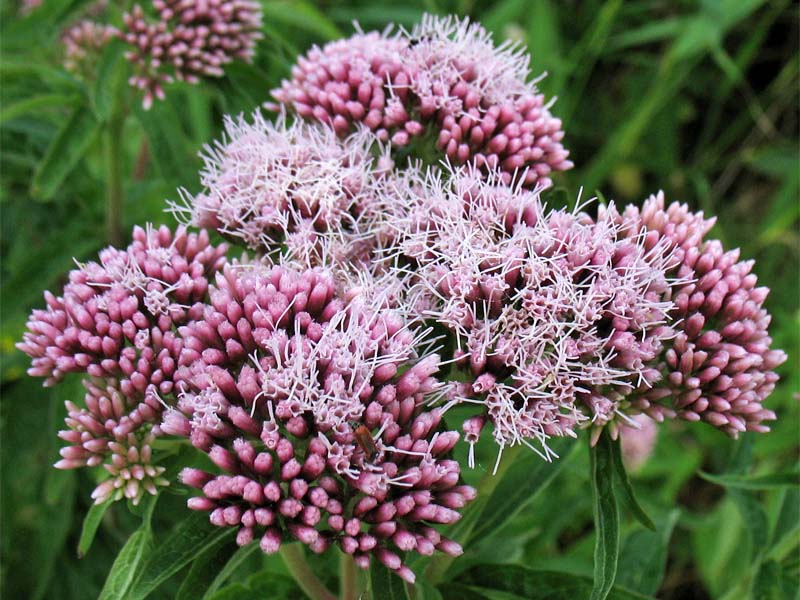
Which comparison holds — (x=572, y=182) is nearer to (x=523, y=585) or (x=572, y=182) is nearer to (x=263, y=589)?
(x=523, y=585)

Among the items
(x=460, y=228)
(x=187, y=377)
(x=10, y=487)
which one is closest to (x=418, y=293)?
(x=460, y=228)

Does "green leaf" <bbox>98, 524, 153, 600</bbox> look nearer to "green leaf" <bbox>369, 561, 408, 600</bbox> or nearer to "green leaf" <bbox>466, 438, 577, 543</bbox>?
"green leaf" <bbox>369, 561, 408, 600</bbox>

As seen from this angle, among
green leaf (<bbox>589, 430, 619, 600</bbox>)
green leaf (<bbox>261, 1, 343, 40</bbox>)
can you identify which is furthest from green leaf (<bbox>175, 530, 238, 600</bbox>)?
green leaf (<bbox>261, 1, 343, 40</bbox>)

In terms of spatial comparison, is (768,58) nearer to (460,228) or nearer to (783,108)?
(783,108)

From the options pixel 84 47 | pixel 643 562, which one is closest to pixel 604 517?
pixel 643 562

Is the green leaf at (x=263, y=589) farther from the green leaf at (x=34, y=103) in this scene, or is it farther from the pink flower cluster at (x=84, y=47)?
the pink flower cluster at (x=84, y=47)

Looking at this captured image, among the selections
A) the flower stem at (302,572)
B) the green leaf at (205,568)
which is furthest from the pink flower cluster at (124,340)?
the flower stem at (302,572)
